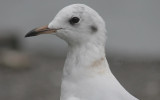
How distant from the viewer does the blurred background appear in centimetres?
1111

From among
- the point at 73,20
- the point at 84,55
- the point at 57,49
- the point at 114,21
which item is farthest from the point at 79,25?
A: the point at 114,21

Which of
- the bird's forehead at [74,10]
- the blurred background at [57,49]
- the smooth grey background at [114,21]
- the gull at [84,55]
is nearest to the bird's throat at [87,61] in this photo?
the gull at [84,55]

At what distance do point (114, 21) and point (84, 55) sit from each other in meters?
9.63

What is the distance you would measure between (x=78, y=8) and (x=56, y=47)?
26.7ft

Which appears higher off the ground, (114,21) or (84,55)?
(114,21)

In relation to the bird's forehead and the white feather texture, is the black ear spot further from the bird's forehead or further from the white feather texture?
the bird's forehead

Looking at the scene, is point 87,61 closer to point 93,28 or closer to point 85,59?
point 85,59

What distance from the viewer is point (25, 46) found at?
45.8ft

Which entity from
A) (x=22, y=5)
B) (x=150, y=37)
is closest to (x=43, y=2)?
(x=22, y=5)

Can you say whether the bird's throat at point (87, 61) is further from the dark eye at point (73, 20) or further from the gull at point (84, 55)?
the dark eye at point (73, 20)

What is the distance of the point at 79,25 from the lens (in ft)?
18.5

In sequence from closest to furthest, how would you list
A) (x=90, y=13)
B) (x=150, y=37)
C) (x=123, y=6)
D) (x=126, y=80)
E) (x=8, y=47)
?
(x=90, y=13) < (x=126, y=80) < (x=8, y=47) < (x=150, y=37) < (x=123, y=6)

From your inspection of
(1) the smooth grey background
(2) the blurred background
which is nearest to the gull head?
(2) the blurred background

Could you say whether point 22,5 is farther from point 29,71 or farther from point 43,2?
point 29,71
